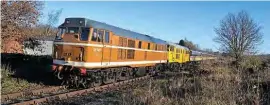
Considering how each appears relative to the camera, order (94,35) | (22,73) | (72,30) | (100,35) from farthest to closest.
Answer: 1. (22,73)
2. (100,35)
3. (72,30)
4. (94,35)

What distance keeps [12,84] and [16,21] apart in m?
4.74

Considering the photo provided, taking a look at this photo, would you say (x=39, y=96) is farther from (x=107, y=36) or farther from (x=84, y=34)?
(x=107, y=36)

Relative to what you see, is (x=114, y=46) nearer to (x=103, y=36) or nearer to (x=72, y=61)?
(x=103, y=36)

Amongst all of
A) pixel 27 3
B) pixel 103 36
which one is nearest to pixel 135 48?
pixel 103 36

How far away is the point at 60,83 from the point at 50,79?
1.46 metres

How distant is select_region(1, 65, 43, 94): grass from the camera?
14.6 metres

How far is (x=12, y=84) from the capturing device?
50.4 ft

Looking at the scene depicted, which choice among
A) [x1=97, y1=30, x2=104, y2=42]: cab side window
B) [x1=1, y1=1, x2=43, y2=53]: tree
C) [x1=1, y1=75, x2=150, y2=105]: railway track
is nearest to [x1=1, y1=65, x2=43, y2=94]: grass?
[x1=1, y1=75, x2=150, y2=105]: railway track

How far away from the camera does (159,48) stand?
2798 cm

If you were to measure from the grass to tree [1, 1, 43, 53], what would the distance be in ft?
8.23

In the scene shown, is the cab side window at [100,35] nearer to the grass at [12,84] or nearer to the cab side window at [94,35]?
the cab side window at [94,35]

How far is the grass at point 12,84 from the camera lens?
47.7 feet

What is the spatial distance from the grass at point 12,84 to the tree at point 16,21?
98.7 inches

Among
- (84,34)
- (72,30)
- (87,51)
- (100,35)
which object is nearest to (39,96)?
(87,51)
